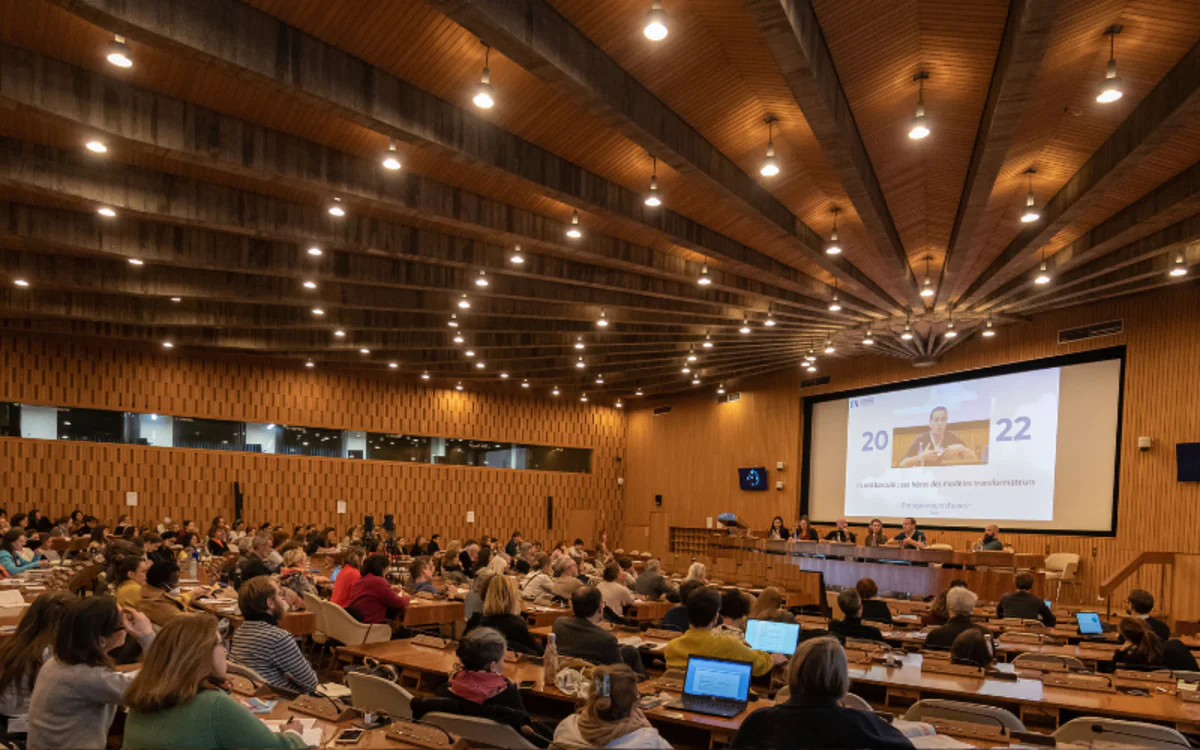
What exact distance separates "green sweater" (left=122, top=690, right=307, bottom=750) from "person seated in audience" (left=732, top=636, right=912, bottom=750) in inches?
80.4

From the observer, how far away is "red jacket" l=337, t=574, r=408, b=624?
8.73 meters

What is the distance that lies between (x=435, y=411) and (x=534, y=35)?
21548 millimetres

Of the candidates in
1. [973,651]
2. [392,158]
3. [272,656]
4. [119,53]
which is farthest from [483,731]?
[392,158]

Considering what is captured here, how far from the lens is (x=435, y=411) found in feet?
87.4

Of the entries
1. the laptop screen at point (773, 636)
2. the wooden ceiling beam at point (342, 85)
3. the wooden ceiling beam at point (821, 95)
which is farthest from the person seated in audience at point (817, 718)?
the wooden ceiling beam at point (342, 85)

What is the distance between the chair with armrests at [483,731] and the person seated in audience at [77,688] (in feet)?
4.62

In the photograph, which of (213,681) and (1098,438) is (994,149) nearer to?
(213,681)

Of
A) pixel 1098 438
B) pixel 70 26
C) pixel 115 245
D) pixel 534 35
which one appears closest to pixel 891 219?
pixel 534 35

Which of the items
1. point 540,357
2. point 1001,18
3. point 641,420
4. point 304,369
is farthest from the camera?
point 641,420

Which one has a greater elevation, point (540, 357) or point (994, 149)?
point (994, 149)

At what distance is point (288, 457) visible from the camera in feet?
77.4

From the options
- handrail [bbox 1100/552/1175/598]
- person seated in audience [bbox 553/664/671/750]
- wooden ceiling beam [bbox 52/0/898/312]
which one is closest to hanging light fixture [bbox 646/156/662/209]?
wooden ceiling beam [bbox 52/0/898/312]

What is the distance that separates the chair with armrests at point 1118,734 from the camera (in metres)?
4.16

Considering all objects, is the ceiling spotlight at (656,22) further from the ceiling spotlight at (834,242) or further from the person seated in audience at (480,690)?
the ceiling spotlight at (834,242)
